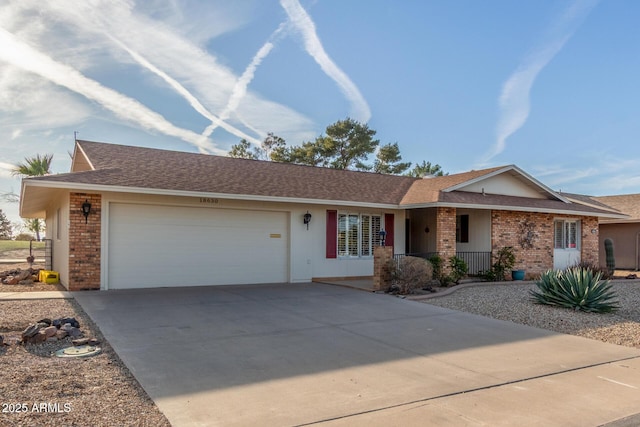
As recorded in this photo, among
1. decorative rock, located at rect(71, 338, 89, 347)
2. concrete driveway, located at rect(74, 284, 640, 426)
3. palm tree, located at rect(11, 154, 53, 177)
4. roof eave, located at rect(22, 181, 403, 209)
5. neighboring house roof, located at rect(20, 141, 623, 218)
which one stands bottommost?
concrete driveway, located at rect(74, 284, 640, 426)

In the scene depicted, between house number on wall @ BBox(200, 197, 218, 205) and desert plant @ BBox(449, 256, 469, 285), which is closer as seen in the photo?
house number on wall @ BBox(200, 197, 218, 205)

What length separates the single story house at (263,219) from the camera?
12016 millimetres

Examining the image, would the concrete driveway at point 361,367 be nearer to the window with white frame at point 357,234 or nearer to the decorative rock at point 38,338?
the decorative rock at point 38,338

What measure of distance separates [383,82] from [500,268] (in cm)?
881

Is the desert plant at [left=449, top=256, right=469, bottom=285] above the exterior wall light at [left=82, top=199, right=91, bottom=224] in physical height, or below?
below

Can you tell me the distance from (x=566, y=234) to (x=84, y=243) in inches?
695

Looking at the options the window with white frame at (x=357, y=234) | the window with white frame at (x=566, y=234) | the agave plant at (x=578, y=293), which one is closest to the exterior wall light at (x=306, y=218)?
the window with white frame at (x=357, y=234)

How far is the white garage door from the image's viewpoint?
488 inches

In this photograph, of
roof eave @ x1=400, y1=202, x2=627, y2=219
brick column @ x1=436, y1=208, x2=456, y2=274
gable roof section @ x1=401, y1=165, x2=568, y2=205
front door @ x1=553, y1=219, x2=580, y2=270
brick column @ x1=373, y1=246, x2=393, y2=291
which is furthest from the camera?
front door @ x1=553, y1=219, x2=580, y2=270

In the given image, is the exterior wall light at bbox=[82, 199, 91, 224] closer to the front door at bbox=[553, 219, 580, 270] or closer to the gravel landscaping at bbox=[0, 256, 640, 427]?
the gravel landscaping at bbox=[0, 256, 640, 427]

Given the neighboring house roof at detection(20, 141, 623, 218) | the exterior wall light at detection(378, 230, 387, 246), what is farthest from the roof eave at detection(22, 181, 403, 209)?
the exterior wall light at detection(378, 230, 387, 246)

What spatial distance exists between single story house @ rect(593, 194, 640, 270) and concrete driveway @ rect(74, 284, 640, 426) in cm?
1844

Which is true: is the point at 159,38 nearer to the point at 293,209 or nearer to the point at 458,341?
the point at 293,209

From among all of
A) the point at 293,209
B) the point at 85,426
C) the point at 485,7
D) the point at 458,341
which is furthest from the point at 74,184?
the point at 485,7
